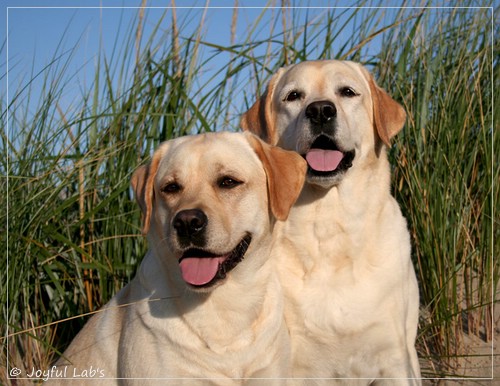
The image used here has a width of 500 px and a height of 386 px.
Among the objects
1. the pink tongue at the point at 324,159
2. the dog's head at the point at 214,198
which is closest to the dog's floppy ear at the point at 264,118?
the pink tongue at the point at 324,159

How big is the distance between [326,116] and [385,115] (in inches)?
16.6

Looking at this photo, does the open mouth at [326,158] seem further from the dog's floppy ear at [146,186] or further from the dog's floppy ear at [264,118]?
the dog's floppy ear at [146,186]

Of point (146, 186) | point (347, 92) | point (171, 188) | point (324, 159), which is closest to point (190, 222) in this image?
point (171, 188)

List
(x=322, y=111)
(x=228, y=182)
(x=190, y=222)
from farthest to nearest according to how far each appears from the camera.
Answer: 1. (x=322, y=111)
2. (x=228, y=182)
3. (x=190, y=222)

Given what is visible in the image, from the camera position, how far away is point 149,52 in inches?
214

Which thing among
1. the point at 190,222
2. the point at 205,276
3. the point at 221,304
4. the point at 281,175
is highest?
the point at 281,175

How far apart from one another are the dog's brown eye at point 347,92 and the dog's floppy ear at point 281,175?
613 mm

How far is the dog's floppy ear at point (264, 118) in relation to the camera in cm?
427

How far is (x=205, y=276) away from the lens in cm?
331

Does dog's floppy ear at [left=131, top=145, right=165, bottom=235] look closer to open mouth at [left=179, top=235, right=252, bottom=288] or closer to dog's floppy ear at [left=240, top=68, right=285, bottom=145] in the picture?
open mouth at [left=179, top=235, right=252, bottom=288]

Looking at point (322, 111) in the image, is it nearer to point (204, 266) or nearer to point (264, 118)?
point (264, 118)

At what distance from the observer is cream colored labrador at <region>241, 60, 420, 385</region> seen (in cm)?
388

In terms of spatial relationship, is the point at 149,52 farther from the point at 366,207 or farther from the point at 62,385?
the point at 62,385

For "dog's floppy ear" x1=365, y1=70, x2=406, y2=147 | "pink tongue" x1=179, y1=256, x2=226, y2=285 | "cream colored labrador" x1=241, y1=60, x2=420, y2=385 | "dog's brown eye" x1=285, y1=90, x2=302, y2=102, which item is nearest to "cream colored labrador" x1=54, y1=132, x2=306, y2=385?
"pink tongue" x1=179, y1=256, x2=226, y2=285
